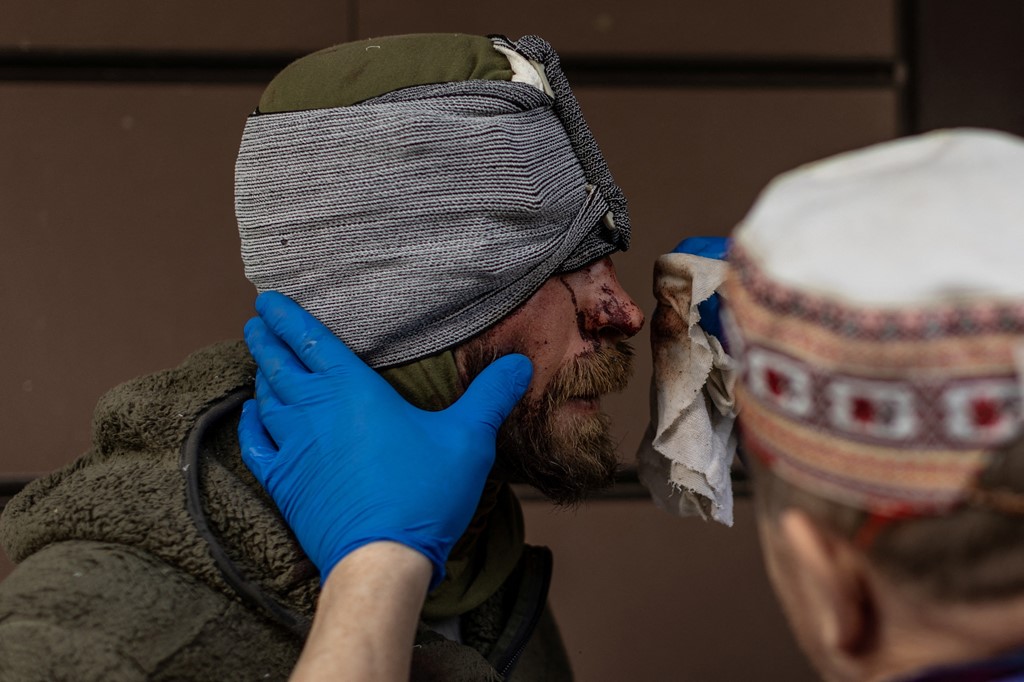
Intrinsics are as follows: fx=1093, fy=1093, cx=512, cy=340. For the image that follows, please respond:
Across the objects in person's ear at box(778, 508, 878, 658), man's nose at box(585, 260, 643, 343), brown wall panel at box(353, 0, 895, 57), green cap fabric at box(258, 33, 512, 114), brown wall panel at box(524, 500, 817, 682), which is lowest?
brown wall panel at box(524, 500, 817, 682)

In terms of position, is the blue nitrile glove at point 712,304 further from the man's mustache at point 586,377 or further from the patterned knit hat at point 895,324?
the patterned knit hat at point 895,324

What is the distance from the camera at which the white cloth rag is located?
1.30 metres

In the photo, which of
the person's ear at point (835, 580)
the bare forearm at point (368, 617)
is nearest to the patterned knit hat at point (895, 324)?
the person's ear at point (835, 580)

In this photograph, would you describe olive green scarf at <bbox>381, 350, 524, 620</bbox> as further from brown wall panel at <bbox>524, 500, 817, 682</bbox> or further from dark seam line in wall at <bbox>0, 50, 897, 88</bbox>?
dark seam line in wall at <bbox>0, 50, 897, 88</bbox>

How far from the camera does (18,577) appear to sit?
1041 mm

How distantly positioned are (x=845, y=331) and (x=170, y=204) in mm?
1483

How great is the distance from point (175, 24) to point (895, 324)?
5.05ft

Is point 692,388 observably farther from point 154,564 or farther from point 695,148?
point 695,148

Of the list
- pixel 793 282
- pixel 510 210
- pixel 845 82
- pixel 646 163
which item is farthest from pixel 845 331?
pixel 845 82

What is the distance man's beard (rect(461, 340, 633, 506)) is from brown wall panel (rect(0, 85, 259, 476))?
79 centimetres

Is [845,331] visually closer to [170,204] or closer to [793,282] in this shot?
[793,282]

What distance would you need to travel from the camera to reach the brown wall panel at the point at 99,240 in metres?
1.80

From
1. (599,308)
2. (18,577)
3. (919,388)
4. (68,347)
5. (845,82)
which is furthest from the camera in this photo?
(845,82)

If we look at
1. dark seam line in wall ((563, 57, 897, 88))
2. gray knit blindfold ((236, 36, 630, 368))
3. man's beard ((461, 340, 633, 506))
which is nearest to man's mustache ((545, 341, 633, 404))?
man's beard ((461, 340, 633, 506))
